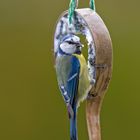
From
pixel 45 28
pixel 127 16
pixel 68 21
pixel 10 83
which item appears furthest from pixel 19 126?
pixel 68 21

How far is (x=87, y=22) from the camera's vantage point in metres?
1.39

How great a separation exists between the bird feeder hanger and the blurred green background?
1.22 meters

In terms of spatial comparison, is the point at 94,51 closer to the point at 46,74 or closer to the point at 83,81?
the point at 83,81

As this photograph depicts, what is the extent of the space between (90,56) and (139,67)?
53.5 inches

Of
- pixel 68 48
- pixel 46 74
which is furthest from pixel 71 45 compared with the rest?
pixel 46 74

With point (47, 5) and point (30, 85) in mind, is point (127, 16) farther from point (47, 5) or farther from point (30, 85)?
point (30, 85)

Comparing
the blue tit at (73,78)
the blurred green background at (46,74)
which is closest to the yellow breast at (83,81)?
the blue tit at (73,78)

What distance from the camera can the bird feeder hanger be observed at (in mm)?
1370

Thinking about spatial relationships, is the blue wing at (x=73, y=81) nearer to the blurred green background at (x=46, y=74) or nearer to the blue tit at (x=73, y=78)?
the blue tit at (x=73, y=78)

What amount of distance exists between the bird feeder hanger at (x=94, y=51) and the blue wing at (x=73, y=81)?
3 cm

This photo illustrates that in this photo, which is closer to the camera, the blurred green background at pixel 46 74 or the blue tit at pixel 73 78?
the blue tit at pixel 73 78

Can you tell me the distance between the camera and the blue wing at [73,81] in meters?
1.37

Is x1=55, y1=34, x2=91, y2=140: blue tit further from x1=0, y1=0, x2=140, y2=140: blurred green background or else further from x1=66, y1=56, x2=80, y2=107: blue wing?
x1=0, y1=0, x2=140, y2=140: blurred green background

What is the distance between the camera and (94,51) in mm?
1366
